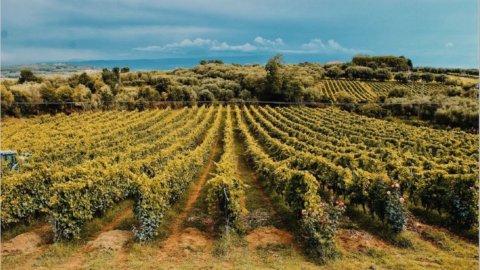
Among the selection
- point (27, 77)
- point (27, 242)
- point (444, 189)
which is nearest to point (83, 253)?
point (27, 242)

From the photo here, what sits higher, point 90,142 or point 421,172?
point 421,172

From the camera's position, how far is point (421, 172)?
1952cm

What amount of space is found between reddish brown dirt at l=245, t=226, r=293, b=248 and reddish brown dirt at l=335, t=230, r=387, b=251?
80.2 inches

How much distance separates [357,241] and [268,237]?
3488 mm

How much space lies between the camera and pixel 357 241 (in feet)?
50.9

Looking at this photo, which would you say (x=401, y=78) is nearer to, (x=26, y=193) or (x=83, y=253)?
(x=26, y=193)

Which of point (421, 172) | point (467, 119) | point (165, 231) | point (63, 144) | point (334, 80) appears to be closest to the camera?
point (165, 231)

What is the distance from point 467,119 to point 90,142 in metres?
58.5

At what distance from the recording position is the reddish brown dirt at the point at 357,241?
49.2ft

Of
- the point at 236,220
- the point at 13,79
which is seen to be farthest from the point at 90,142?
the point at 13,79

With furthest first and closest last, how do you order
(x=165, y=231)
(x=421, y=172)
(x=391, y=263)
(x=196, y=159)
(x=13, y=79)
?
(x=13, y=79), (x=196, y=159), (x=421, y=172), (x=165, y=231), (x=391, y=263)

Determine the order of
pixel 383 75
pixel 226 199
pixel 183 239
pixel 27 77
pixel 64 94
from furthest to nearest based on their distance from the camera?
pixel 383 75, pixel 27 77, pixel 64 94, pixel 226 199, pixel 183 239

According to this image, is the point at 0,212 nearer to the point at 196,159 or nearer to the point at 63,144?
the point at 196,159

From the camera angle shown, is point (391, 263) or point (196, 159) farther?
point (196, 159)
